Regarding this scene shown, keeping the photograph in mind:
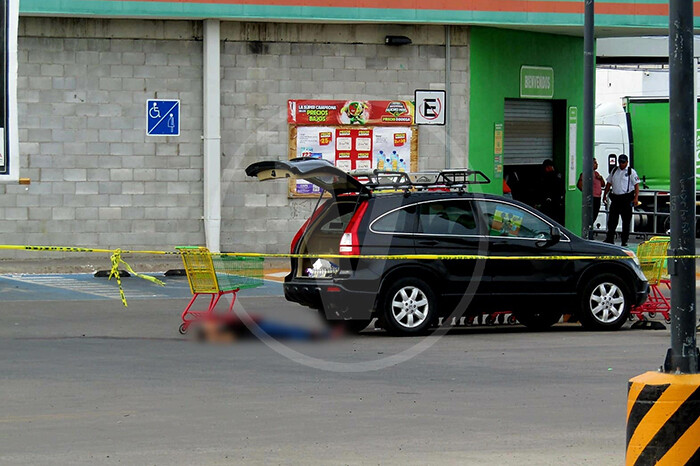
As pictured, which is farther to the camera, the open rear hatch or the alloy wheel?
the alloy wheel

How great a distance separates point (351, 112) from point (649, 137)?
12601 millimetres

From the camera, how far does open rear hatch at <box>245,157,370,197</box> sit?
42.3ft

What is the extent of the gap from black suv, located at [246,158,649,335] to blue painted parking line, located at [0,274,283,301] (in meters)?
4.29

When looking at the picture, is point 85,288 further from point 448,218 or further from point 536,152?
point 536,152

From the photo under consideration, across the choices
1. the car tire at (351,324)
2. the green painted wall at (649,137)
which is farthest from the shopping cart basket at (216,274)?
the green painted wall at (649,137)

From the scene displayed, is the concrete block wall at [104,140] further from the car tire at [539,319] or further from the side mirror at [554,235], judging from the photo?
the side mirror at [554,235]

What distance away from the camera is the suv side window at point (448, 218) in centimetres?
1341

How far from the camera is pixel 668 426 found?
6.40m

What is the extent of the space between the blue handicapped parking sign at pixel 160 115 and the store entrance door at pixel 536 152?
6.81m

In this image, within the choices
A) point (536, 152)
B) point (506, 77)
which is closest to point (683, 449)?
point (506, 77)

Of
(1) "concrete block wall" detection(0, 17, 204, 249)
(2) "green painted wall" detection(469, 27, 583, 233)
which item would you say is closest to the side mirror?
(2) "green painted wall" detection(469, 27, 583, 233)

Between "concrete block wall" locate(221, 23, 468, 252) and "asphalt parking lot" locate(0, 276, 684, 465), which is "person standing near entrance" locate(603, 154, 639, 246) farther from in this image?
"asphalt parking lot" locate(0, 276, 684, 465)

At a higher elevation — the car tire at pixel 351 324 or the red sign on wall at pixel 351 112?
the red sign on wall at pixel 351 112

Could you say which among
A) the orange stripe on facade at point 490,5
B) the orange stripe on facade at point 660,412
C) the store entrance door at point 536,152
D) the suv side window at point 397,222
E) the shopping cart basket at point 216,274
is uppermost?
the orange stripe on facade at point 490,5
